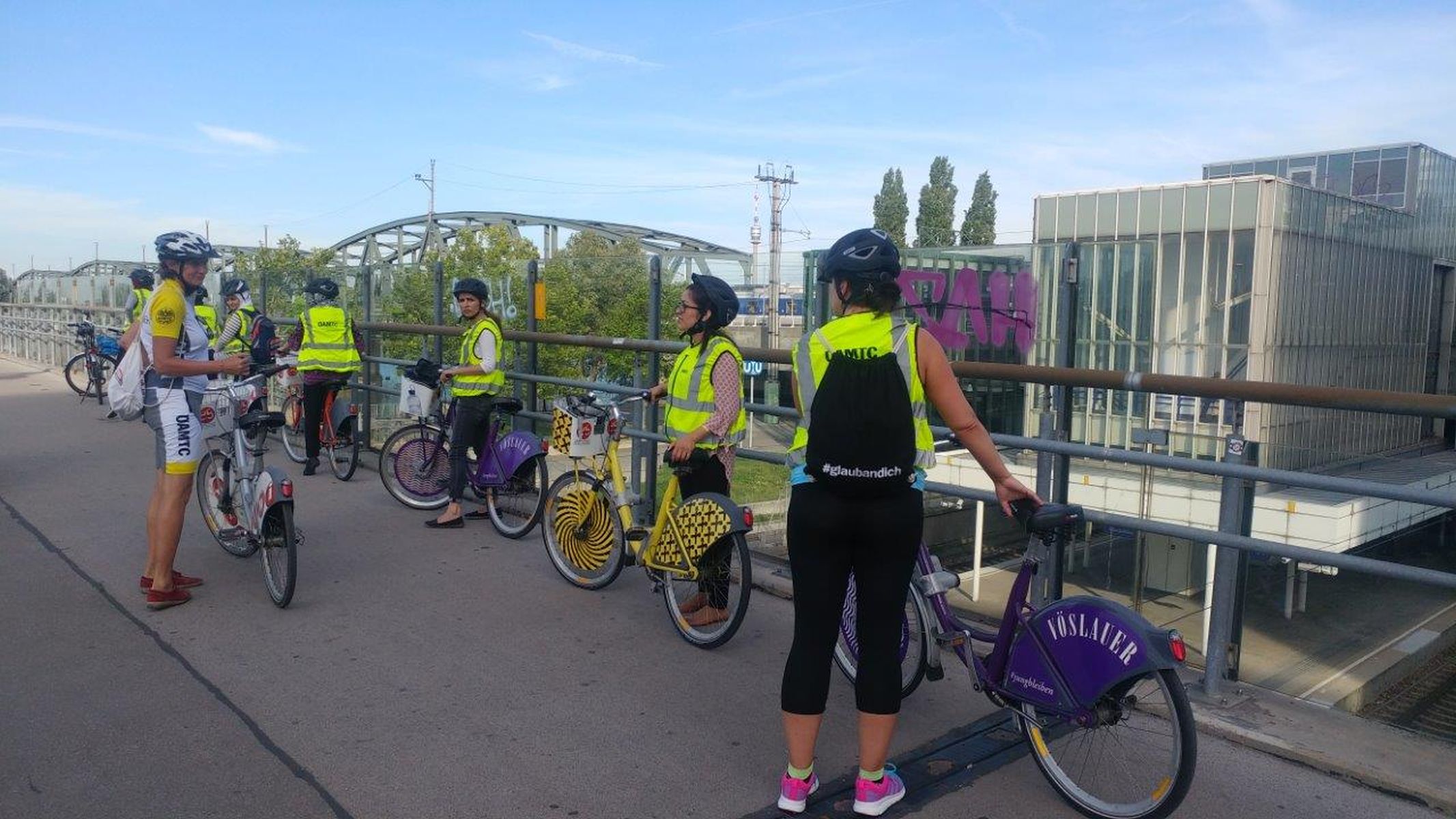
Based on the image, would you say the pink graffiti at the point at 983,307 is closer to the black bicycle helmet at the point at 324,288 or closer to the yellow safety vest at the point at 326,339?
the yellow safety vest at the point at 326,339

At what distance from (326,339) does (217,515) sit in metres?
3.01

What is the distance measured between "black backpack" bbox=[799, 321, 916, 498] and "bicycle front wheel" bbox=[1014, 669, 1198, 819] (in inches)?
37.8

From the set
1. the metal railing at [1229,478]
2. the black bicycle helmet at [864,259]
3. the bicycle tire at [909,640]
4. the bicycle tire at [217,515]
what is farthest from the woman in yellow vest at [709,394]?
the bicycle tire at [217,515]

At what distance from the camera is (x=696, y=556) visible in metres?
4.96

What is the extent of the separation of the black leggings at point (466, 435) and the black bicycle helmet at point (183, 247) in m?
2.05

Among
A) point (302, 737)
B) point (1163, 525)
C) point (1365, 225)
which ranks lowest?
point (302, 737)

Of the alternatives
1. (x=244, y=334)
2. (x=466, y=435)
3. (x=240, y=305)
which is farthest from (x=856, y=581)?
(x=240, y=305)

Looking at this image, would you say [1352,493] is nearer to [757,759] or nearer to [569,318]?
[757,759]

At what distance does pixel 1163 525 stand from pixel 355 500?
19.7ft

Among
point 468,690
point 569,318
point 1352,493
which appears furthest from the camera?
point 569,318

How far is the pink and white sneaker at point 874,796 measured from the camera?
341 cm

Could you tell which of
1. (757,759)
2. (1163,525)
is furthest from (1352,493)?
(757,759)

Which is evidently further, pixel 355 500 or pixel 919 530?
pixel 355 500

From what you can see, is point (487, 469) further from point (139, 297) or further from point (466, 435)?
point (139, 297)
